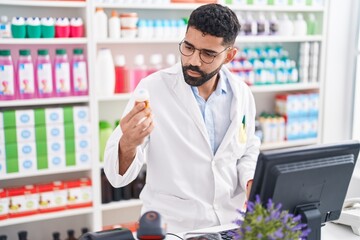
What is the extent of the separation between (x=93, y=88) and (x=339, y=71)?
200 cm

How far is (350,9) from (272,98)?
3.04 feet

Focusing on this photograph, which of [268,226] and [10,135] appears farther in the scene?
[10,135]

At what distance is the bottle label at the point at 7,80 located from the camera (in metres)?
2.77

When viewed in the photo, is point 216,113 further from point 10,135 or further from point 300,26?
point 300,26

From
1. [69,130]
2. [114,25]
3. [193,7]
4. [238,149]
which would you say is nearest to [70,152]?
[69,130]

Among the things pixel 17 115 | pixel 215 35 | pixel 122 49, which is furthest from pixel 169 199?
pixel 122 49

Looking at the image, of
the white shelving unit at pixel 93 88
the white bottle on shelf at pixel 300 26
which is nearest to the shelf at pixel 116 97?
the white shelving unit at pixel 93 88

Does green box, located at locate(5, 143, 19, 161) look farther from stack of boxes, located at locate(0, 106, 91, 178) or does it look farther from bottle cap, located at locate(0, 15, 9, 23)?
bottle cap, located at locate(0, 15, 9, 23)

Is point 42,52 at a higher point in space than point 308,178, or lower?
higher

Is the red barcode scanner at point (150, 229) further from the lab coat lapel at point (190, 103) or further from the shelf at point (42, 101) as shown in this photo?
the shelf at point (42, 101)

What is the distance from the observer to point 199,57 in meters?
1.85

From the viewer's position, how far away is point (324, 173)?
1.41 m

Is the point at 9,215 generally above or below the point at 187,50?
below

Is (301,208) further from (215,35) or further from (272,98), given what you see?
(272,98)
